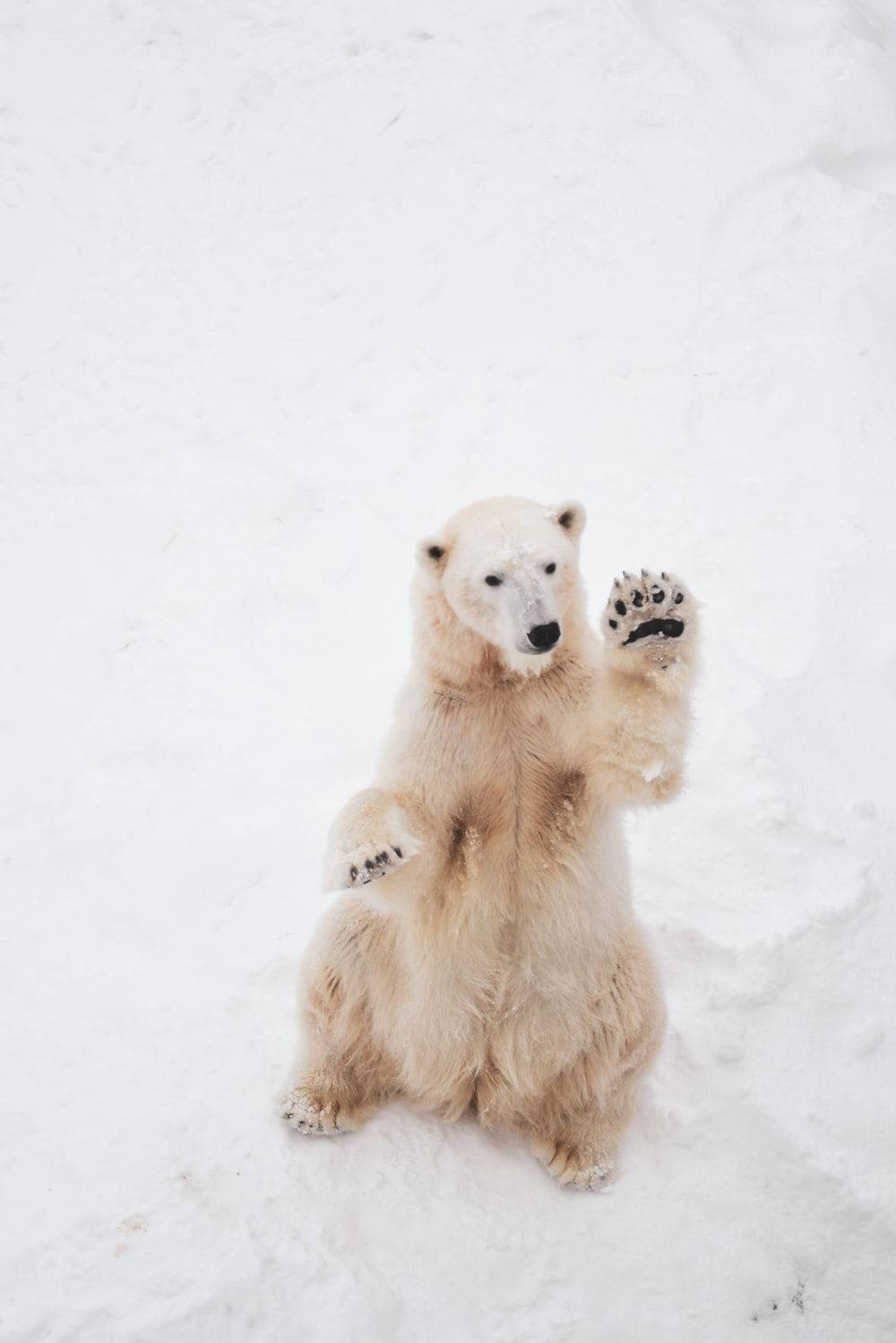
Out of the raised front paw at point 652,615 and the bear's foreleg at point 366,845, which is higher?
the raised front paw at point 652,615

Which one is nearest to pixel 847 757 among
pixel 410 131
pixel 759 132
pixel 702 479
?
pixel 702 479

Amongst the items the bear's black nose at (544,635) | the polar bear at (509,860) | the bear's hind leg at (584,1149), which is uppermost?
the bear's black nose at (544,635)

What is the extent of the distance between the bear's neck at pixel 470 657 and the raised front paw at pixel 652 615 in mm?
381

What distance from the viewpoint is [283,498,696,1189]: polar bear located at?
3219 millimetres

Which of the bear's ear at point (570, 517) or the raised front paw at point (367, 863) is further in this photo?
the bear's ear at point (570, 517)

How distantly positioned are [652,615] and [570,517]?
0.70m

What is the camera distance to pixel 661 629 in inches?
123

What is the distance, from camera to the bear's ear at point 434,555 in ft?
11.7

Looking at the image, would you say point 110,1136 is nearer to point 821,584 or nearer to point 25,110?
point 821,584

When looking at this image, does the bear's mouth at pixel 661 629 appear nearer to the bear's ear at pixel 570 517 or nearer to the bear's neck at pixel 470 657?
the bear's neck at pixel 470 657

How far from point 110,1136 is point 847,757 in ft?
11.5

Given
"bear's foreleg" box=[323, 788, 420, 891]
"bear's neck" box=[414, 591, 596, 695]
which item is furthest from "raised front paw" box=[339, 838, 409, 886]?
"bear's neck" box=[414, 591, 596, 695]

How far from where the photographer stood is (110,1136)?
3.72m

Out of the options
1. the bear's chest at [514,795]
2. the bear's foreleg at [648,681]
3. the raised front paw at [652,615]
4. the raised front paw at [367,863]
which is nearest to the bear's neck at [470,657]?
the bear's chest at [514,795]
